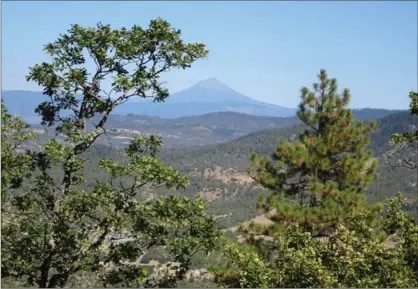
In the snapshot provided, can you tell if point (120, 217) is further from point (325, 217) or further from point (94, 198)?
point (325, 217)

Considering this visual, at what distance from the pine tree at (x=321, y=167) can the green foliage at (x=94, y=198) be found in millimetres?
8779

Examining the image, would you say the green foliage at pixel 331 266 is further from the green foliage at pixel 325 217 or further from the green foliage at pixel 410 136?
the green foliage at pixel 410 136

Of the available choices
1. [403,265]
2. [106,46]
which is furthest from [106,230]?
[403,265]

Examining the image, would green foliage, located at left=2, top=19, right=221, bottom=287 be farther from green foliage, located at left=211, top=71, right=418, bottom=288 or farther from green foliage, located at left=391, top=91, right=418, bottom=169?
green foliage, located at left=391, top=91, right=418, bottom=169

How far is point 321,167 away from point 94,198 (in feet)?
40.1

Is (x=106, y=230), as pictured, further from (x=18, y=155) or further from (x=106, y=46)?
(x=106, y=46)

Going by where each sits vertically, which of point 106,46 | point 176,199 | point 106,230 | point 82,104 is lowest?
point 106,230

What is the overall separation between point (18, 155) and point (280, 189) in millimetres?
12976

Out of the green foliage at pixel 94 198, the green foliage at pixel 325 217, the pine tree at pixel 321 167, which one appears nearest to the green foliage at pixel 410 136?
the green foliage at pixel 325 217

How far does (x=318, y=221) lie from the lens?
1789 cm

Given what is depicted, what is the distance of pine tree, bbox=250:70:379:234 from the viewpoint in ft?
59.9

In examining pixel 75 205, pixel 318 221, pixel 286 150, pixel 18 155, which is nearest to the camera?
pixel 75 205

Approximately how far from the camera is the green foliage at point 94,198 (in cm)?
972

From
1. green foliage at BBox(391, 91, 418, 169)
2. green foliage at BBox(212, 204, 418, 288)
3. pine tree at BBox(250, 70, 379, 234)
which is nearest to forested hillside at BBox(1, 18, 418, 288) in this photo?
green foliage at BBox(212, 204, 418, 288)
